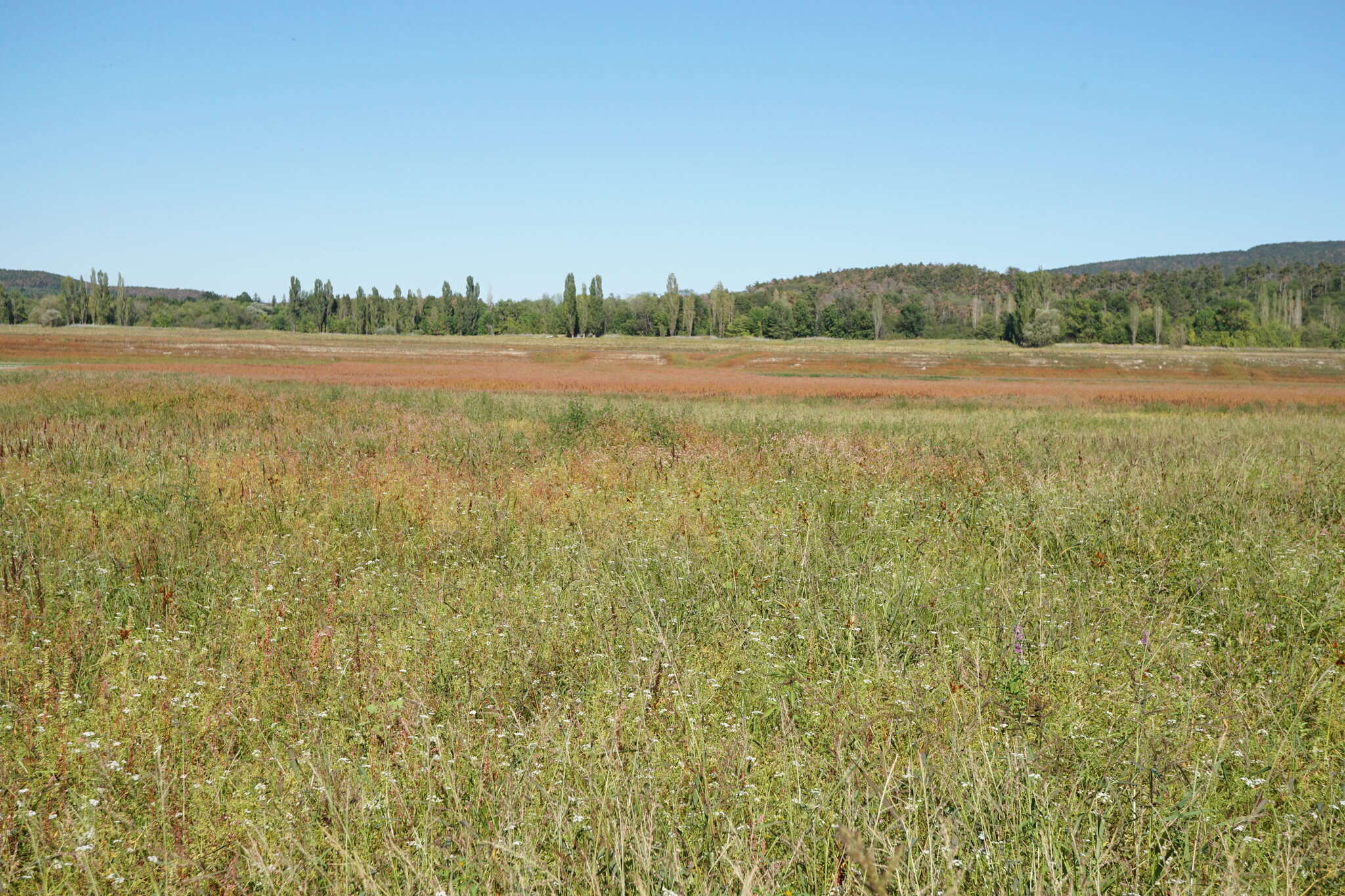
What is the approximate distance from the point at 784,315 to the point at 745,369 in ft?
308

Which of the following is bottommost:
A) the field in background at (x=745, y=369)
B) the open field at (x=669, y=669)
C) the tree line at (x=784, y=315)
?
the open field at (x=669, y=669)

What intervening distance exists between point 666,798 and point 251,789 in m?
2.01


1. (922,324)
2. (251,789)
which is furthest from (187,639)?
(922,324)

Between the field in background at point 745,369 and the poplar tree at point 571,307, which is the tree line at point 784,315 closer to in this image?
the poplar tree at point 571,307

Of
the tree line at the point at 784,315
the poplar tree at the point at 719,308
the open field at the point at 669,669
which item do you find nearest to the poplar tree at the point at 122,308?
the tree line at the point at 784,315

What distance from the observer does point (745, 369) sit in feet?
195

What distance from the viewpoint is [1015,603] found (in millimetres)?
5785

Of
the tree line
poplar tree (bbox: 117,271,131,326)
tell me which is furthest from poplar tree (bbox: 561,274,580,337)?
poplar tree (bbox: 117,271,131,326)

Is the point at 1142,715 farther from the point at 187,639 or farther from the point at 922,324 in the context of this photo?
the point at 922,324

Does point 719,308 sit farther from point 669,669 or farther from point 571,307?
point 669,669

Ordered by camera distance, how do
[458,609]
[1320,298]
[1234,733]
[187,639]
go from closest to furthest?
[1234,733]
[187,639]
[458,609]
[1320,298]

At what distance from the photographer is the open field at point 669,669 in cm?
279

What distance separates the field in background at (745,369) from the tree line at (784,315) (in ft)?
96.8

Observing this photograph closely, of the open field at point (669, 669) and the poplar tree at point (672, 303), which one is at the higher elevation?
the poplar tree at point (672, 303)
